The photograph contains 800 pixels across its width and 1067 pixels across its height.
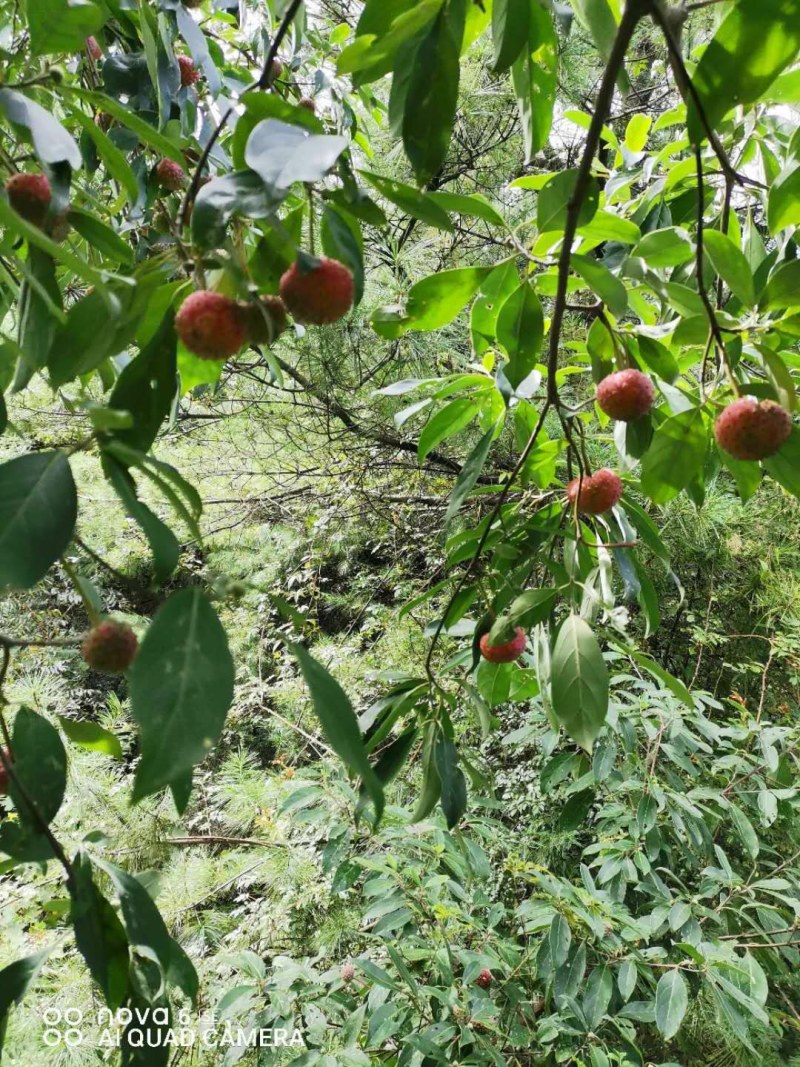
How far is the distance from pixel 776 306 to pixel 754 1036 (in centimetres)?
133

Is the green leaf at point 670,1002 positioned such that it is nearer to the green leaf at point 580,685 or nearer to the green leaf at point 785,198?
the green leaf at point 580,685

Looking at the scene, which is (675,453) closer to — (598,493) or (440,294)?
(598,493)

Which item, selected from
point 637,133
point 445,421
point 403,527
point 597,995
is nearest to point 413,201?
point 445,421

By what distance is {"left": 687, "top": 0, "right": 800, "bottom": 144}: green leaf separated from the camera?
13.9 inches

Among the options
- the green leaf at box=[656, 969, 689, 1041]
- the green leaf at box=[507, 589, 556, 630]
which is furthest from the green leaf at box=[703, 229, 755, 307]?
the green leaf at box=[656, 969, 689, 1041]

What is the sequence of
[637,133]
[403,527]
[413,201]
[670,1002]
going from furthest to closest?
[403,527]
[670,1002]
[637,133]
[413,201]

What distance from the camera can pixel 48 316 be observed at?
34cm

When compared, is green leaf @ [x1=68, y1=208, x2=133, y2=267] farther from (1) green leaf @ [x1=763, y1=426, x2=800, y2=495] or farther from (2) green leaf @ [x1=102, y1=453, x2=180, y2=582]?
(1) green leaf @ [x1=763, y1=426, x2=800, y2=495]

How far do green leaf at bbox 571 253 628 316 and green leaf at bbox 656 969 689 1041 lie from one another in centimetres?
84

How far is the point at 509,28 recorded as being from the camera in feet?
1.31

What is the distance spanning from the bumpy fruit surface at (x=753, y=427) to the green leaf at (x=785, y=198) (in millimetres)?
123

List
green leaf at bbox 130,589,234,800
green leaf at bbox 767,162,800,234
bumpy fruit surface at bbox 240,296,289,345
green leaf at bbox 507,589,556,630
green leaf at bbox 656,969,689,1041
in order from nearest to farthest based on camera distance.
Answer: green leaf at bbox 130,589,234,800
bumpy fruit surface at bbox 240,296,289,345
green leaf at bbox 767,162,800,234
green leaf at bbox 507,589,556,630
green leaf at bbox 656,969,689,1041

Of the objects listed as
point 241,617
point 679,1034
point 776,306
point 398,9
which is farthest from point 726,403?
point 241,617

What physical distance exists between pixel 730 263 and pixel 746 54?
0.40 feet
